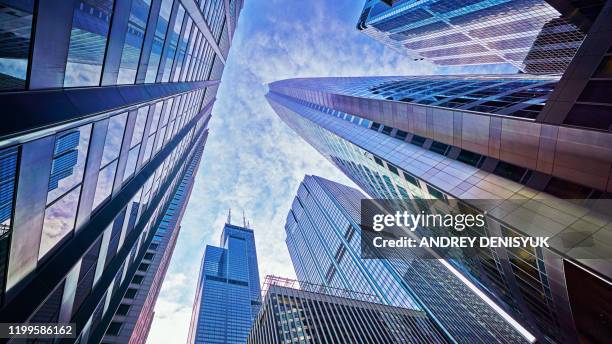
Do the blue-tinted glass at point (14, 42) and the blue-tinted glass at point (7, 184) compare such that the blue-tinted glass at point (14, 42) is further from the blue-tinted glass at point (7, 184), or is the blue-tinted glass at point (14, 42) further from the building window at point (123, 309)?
the building window at point (123, 309)

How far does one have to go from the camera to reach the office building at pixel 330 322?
246ft

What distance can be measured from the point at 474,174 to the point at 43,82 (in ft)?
83.5

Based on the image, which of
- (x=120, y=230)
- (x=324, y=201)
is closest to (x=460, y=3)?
(x=120, y=230)

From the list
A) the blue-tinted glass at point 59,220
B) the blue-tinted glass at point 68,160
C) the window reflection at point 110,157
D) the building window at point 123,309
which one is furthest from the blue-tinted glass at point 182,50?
the building window at point 123,309

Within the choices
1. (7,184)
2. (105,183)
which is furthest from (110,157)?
(7,184)

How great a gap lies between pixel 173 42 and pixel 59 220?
16.2 metres

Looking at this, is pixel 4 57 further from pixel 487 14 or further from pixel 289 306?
pixel 289 306

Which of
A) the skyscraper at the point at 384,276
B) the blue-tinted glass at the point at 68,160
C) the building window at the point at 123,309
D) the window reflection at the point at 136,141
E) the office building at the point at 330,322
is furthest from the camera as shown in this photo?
the skyscraper at the point at 384,276

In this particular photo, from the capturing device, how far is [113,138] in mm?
15969

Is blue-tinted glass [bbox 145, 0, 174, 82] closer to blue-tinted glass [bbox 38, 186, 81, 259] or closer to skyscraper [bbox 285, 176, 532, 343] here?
blue-tinted glass [bbox 38, 186, 81, 259]

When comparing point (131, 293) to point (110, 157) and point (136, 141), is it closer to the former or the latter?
point (136, 141)

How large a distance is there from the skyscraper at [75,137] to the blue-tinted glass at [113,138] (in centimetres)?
8

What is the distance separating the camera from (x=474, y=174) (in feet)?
72.9

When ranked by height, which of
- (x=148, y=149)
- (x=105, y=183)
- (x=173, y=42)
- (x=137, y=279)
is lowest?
(x=137, y=279)
